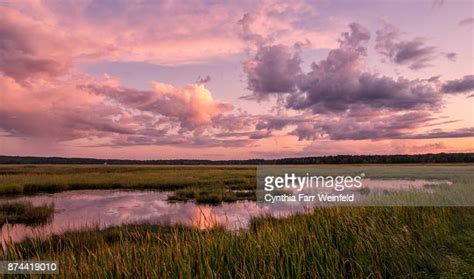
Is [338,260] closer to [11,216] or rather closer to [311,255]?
[311,255]

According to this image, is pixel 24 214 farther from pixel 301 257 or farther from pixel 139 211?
pixel 301 257

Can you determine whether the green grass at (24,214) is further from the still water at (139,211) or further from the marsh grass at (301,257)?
the marsh grass at (301,257)

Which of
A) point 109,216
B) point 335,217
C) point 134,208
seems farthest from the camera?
point 134,208

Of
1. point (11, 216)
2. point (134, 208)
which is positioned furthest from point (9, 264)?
point (134, 208)

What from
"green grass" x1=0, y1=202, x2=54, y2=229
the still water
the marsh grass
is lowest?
the still water

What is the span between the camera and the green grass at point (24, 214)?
18.5 meters

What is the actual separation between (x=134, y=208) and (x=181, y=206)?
3.08 metres

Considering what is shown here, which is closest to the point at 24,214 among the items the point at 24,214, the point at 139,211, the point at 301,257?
the point at 24,214

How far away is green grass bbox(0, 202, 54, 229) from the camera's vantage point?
18.5 meters

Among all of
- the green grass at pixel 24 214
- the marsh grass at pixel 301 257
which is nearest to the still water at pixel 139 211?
the green grass at pixel 24 214

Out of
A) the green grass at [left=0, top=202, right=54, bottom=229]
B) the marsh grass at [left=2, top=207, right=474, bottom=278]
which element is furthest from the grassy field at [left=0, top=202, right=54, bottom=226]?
the marsh grass at [left=2, top=207, right=474, bottom=278]

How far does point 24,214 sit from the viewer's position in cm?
1928

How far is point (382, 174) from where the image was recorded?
52.2 m

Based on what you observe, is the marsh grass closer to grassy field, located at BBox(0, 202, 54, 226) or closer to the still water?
the still water
